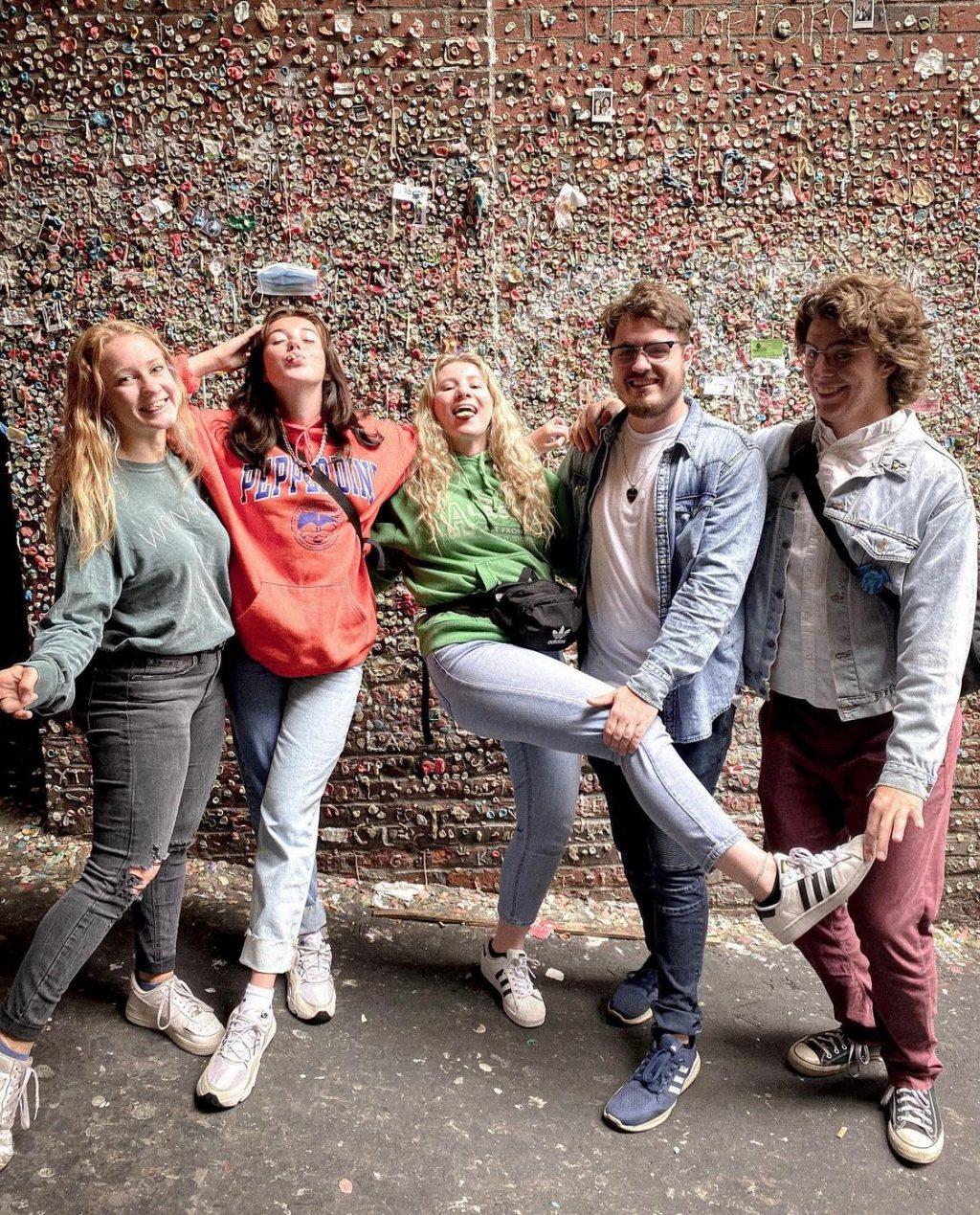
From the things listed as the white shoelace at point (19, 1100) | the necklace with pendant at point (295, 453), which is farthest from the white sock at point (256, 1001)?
the necklace with pendant at point (295, 453)

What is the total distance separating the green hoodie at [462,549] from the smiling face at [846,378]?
87cm

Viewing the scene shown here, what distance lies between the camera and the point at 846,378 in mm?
2312

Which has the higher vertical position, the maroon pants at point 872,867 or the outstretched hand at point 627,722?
the outstretched hand at point 627,722

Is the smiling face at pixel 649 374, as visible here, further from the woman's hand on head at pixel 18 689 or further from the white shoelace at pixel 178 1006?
the white shoelace at pixel 178 1006

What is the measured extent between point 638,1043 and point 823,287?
226cm

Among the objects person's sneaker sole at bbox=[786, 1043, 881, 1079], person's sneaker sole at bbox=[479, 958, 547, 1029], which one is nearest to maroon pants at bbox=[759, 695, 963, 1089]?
person's sneaker sole at bbox=[786, 1043, 881, 1079]

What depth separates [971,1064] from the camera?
9.70ft

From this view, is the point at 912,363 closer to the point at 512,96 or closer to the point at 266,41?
the point at 512,96

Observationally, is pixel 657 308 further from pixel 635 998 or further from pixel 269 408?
pixel 635 998

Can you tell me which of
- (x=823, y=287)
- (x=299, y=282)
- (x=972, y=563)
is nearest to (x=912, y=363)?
(x=823, y=287)

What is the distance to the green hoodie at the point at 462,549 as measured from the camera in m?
2.59

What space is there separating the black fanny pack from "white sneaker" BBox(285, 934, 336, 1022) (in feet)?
3.95

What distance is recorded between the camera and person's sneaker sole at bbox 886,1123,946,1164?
246 cm

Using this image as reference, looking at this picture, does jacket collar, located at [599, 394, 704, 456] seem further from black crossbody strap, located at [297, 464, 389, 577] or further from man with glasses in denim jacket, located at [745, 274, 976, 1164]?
black crossbody strap, located at [297, 464, 389, 577]
